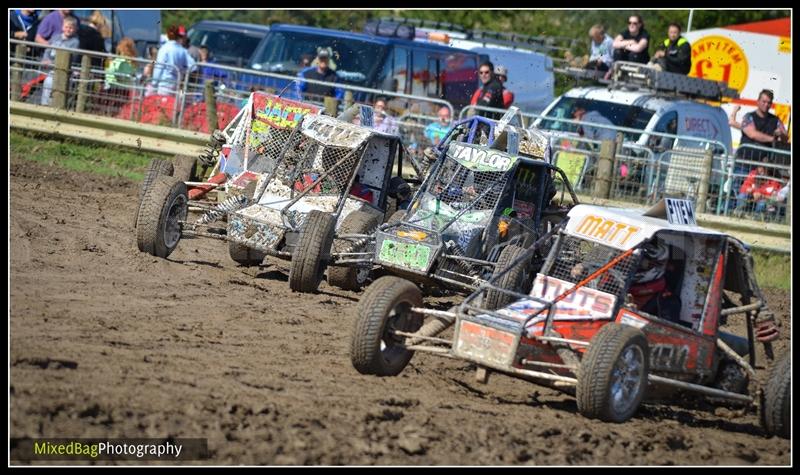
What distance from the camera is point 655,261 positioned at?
343 inches

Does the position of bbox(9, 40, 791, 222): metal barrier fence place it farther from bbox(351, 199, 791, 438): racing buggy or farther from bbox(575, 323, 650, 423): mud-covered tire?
bbox(575, 323, 650, 423): mud-covered tire

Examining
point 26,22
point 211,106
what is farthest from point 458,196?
point 26,22

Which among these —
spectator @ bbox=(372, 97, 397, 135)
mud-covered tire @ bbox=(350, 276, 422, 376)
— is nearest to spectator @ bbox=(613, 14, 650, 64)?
spectator @ bbox=(372, 97, 397, 135)

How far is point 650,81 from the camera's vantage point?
1748 cm

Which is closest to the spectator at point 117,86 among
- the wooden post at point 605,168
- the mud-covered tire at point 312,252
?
the wooden post at point 605,168

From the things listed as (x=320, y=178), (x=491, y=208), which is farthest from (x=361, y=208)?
(x=491, y=208)

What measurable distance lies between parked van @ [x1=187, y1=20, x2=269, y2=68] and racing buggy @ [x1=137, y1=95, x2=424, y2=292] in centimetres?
1186

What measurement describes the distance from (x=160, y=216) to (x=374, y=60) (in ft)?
28.7

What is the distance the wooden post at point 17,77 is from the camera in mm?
17203

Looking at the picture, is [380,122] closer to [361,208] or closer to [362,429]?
[361,208]

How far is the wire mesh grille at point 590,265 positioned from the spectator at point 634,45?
10.1m

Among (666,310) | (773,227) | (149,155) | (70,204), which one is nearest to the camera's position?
(666,310)
